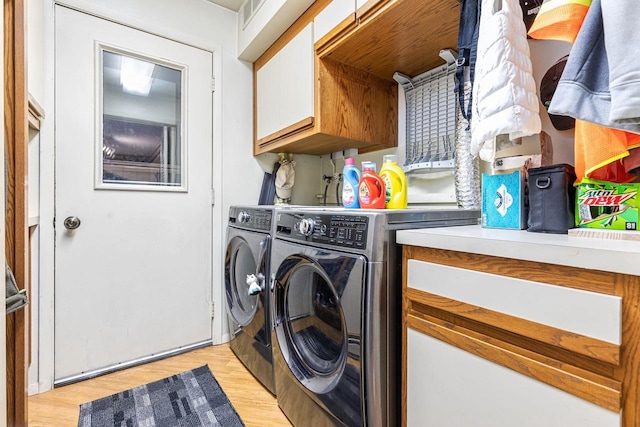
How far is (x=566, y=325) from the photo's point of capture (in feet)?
2.00

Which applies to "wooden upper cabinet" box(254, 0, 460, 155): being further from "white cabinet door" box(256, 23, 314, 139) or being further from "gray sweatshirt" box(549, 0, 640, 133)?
"gray sweatshirt" box(549, 0, 640, 133)

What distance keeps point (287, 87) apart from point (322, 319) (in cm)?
138

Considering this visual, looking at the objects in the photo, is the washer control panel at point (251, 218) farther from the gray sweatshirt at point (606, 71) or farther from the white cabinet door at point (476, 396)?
the gray sweatshirt at point (606, 71)

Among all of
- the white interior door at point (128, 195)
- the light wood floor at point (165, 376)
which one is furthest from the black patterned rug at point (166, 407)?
the white interior door at point (128, 195)

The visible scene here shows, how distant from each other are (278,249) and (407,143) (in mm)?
1012

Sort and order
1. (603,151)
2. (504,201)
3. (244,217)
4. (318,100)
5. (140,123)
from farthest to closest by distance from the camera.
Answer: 1. (140,123)
2. (244,217)
3. (318,100)
4. (504,201)
5. (603,151)

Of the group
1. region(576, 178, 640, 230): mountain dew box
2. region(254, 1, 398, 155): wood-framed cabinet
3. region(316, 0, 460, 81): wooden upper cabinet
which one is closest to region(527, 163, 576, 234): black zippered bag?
region(576, 178, 640, 230): mountain dew box

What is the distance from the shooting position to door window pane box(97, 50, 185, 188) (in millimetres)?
1853

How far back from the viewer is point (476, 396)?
2.50 feet

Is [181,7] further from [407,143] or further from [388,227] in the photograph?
[388,227]

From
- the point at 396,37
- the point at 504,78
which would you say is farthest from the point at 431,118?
the point at 504,78

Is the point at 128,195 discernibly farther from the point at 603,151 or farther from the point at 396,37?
the point at 603,151

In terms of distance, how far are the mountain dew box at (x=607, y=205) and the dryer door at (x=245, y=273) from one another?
3.95 feet

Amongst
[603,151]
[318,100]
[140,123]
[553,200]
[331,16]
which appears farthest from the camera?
[140,123]
